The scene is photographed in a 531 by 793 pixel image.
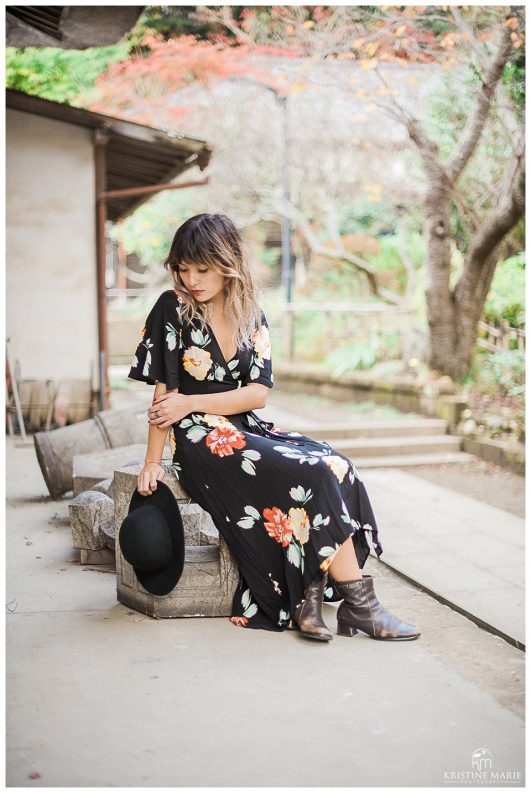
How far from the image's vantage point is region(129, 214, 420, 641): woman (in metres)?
3.32

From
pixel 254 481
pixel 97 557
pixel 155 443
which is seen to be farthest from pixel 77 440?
pixel 254 481

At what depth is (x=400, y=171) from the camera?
1642 cm

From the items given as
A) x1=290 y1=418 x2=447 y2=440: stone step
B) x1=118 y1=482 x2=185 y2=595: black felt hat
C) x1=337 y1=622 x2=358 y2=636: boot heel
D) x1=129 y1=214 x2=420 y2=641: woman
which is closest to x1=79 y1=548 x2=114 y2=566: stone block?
x1=118 y1=482 x2=185 y2=595: black felt hat

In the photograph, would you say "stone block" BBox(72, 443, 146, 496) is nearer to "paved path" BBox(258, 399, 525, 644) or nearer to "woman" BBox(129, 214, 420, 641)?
"woman" BBox(129, 214, 420, 641)

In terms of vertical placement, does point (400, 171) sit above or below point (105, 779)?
above

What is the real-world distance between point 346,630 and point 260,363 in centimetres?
115

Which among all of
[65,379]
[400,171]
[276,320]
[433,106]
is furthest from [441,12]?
[276,320]

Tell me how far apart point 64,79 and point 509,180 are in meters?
7.62

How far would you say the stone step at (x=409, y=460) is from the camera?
8.48 meters

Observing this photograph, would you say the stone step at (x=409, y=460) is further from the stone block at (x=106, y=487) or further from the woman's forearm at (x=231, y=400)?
the woman's forearm at (x=231, y=400)

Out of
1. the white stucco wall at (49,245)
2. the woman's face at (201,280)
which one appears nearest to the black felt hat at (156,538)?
the woman's face at (201,280)

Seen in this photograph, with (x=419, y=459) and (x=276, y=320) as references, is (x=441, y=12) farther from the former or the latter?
(x=276, y=320)

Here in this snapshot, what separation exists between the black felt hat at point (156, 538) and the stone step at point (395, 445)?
5.34 metres

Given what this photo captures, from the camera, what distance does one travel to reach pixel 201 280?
348cm
